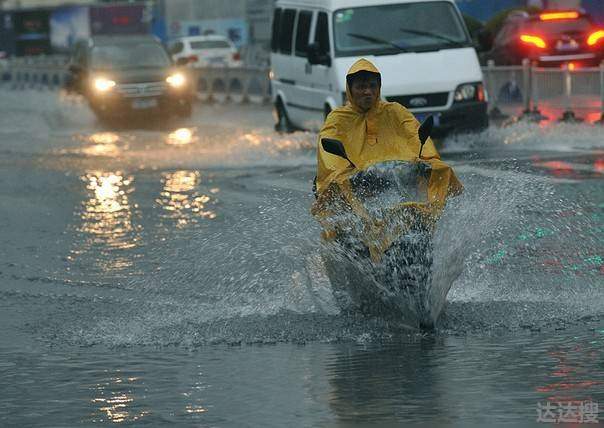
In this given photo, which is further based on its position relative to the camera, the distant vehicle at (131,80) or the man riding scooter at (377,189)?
the distant vehicle at (131,80)

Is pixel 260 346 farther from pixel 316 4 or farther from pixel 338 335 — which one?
pixel 316 4

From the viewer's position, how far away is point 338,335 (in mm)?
8664

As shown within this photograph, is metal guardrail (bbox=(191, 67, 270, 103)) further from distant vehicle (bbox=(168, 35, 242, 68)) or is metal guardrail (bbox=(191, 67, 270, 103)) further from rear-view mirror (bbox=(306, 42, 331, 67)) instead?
rear-view mirror (bbox=(306, 42, 331, 67))

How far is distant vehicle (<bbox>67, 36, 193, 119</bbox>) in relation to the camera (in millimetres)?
30766

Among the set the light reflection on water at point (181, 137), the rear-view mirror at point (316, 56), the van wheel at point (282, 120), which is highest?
the rear-view mirror at point (316, 56)

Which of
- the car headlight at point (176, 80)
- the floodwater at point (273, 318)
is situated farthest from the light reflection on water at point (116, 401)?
the car headlight at point (176, 80)

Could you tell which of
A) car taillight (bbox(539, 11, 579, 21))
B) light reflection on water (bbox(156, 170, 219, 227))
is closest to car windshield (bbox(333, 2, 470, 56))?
light reflection on water (bbox(156, 170, 219, 227))

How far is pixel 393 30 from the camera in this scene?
2025cm

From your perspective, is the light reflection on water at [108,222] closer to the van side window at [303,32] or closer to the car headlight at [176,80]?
the van side window at [303,32]

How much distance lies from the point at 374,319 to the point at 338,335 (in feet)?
1.16

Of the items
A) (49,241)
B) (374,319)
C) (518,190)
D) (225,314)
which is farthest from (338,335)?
(49,241)

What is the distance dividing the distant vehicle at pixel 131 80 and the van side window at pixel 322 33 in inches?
412

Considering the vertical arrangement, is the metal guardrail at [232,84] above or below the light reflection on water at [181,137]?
below

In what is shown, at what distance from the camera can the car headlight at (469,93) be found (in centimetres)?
2003
